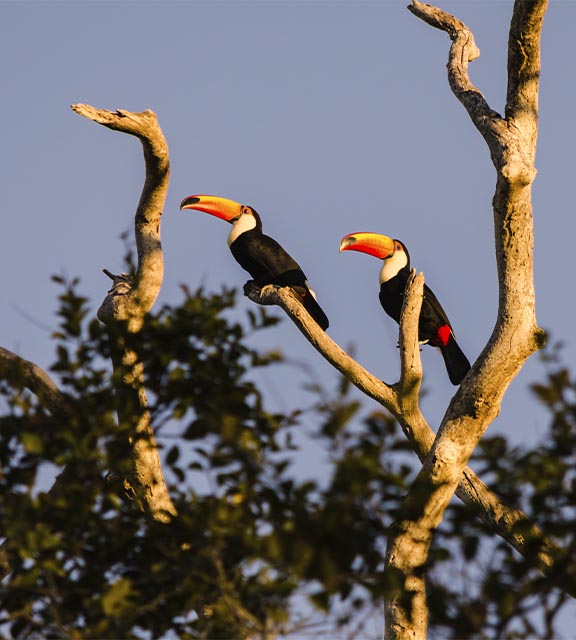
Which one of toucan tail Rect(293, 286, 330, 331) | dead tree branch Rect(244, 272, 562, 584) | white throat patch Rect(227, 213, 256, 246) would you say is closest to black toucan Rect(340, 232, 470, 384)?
toucan tail Rect(293, 286, 330, 331)

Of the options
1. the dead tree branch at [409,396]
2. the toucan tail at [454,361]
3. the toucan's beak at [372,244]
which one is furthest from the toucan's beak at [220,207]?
the dead tree branch at [409,396]

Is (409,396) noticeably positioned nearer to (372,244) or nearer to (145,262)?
(145,262)

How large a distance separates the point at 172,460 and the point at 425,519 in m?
2.13

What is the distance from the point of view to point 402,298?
10688 mm

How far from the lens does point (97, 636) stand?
421 cm

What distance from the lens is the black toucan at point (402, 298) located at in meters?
10.3

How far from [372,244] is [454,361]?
1964 mm

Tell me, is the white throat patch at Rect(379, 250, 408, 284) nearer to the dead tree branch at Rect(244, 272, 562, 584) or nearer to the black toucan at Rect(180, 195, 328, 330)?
the black toucan at Rect(180, 195, 328, 330)

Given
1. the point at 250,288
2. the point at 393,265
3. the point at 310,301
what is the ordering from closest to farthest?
1. the point at 250,288
2. the point at 310,301
3. the point at 393,265

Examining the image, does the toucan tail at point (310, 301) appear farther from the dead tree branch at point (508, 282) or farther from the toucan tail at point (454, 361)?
the dead tree branch at point (508, 282)

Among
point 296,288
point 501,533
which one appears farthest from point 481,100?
point 296,288

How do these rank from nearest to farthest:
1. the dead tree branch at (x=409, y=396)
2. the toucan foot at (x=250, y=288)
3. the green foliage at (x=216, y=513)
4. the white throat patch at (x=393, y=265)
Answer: the green foliage at (x=216, y=513) < the dead tree branch at (x=409, y=396) < the toucan foot at (x=250, y=288) < the white throat patch at (x=393, y=265)

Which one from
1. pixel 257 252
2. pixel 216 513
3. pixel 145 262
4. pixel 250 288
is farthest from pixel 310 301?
pixel 216 513

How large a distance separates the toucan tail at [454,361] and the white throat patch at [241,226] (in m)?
2.53
